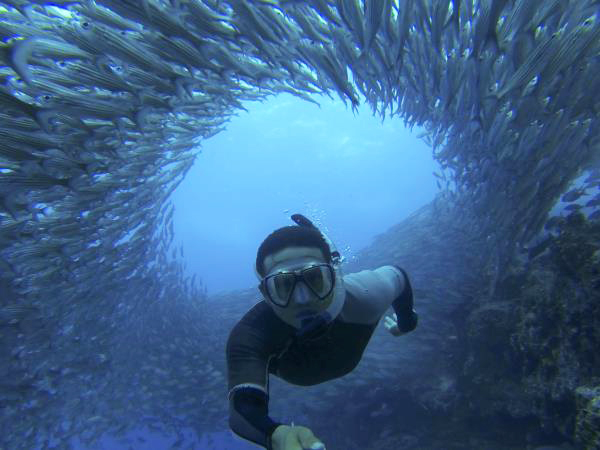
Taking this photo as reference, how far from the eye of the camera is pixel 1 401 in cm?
802

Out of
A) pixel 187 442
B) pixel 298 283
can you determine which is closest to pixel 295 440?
pixel 298 283

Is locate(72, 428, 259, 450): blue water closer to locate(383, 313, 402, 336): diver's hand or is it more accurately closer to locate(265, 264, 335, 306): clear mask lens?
locate(265, 264, 335, 306): clear mask lens

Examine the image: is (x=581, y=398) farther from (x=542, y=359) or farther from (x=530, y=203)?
(x=530, y=203)

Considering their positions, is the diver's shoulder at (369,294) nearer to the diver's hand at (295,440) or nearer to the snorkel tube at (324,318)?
the snorkel tube at (324,318)

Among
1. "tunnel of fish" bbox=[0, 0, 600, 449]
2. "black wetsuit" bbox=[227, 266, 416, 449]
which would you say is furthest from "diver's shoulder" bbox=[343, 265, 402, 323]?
"tunnel of fish" bbox=[0, 0, 600, 449]

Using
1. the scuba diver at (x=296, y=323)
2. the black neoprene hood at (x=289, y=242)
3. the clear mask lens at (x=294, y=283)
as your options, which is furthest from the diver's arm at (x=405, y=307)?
→ the clear mask lens at (x=294, y=283)

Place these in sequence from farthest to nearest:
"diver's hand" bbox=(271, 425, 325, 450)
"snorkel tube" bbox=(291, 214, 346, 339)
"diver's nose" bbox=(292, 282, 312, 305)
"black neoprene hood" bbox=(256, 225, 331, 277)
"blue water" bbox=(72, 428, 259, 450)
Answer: "blue water" bbox=(72, 428, 259, 450)
"black neoprene hood" bbox=(256, 225, 331, 277)
"diver's nose" bbox=(292, 282, 312, 305)
"snorkel tube" bbox=(291, 214, 346, 339)
"diver's hand" bbox=(271, 425, 325, 450)

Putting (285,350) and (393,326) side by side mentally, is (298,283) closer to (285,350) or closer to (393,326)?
(285,350)

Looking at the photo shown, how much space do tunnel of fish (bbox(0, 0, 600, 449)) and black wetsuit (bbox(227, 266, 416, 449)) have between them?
233 cm

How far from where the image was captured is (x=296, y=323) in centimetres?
231

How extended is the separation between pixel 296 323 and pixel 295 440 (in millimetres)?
1027

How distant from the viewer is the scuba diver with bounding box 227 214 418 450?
190cm

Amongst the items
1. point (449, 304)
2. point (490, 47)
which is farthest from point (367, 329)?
point (449, 304)

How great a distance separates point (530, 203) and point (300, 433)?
7.24 m
